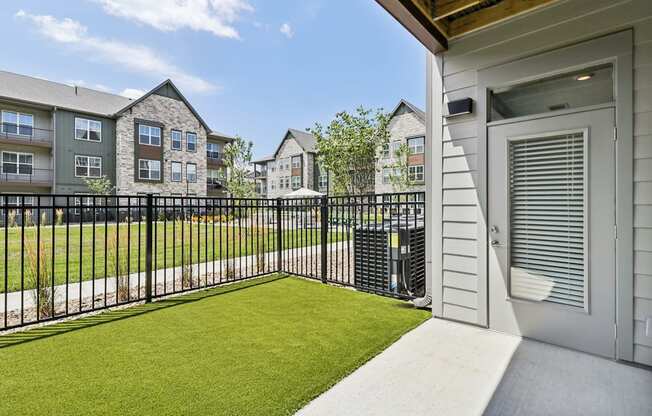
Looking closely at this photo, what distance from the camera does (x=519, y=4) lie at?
2764 mm

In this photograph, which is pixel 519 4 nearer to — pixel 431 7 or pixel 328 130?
pixel 431 7

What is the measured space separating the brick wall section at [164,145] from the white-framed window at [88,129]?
1034 mm

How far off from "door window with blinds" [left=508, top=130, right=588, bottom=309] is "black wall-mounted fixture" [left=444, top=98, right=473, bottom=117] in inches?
21.3

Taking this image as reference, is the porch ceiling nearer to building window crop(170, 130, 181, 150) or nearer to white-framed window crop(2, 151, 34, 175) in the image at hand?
building window crop(170, 130, 181, 150)

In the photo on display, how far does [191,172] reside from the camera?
23484 mm

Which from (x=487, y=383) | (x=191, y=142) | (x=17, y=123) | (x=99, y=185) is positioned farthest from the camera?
(x=191, y=142)

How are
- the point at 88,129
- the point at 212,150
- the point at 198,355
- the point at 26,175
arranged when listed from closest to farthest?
the point at 198,355 < the point at 26,175 < the point at 88,129 < the point at 212,150

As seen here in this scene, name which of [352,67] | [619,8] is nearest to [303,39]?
[352,67]

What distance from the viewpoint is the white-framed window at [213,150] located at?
26059mm

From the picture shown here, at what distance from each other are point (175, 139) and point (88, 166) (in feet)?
18.8

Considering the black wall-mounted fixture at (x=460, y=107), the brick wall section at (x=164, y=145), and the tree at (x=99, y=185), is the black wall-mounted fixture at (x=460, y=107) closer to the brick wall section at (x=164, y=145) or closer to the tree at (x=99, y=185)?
the tree at (x=99, y=185)

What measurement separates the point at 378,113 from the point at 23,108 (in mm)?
21092

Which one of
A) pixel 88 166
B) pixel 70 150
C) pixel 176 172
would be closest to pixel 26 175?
pixel 70 150

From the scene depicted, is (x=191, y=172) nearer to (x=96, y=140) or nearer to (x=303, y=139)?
(x=96, y=140)
